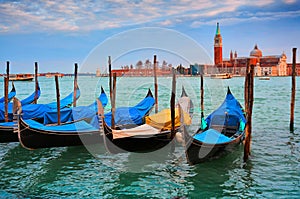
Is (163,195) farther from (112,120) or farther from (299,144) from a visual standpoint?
(299,144)

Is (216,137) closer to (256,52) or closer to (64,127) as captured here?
(64,127)

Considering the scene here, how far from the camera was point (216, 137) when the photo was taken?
491 cm

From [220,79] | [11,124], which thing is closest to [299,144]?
[11,124]

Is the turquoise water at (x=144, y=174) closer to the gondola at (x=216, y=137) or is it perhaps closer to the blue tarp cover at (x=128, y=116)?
the gondola at (x=216, y=137)

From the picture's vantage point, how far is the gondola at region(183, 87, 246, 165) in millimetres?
4547

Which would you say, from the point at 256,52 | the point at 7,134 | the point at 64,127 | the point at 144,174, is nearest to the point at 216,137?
the point at 144,174

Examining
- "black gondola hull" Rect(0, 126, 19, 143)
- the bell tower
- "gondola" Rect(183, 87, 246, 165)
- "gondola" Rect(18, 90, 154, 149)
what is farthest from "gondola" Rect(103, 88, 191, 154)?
the bell tower

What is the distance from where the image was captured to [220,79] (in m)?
44.4

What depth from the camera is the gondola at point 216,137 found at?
14.9 feet

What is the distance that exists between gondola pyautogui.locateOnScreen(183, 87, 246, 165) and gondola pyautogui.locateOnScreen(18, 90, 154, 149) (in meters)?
1.84

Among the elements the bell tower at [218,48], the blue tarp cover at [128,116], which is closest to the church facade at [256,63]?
the bell tower at [218,48]

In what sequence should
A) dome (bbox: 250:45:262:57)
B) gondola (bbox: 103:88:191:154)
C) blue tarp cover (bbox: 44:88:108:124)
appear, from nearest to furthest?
1. gondola (bbox: 103:88:191:154)
2. blue tarp cover (bbox: 44:88:108:124)
3. dome (bbox: 250:45:262:57)

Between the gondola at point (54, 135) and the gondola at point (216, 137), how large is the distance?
184cm

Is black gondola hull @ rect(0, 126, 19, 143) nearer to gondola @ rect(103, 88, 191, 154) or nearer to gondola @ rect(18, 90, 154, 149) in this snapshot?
gondola @ rect(18, 90, 154, 149)
